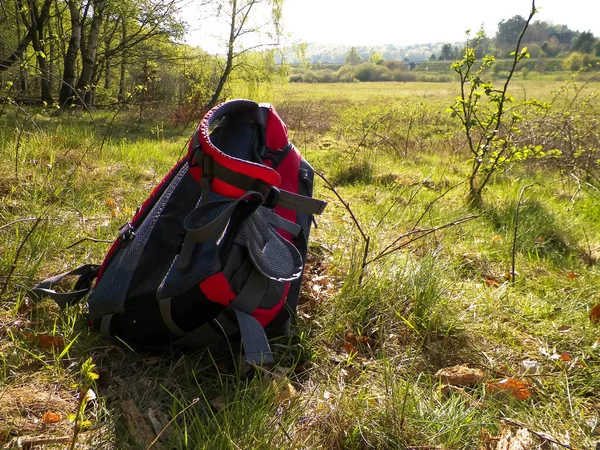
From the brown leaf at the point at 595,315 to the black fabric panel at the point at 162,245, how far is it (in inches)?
76.3

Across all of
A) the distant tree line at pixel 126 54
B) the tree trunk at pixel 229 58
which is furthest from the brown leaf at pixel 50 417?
the tree trunk at pixel 229 58

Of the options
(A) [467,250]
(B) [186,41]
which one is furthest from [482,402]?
(B) [186,41]

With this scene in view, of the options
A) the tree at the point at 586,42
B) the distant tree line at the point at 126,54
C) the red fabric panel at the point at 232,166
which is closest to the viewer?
the red fabric panel at the point at 232,166

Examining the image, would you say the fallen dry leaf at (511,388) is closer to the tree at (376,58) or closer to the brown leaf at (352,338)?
the brown leaf at (352,338)

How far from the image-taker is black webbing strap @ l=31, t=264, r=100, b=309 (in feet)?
4.99

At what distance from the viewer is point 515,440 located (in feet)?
3.88

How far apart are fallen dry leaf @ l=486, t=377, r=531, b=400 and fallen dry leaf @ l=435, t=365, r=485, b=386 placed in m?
0.05

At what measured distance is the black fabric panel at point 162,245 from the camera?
132 cm

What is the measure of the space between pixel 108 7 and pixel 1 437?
9.31 meters

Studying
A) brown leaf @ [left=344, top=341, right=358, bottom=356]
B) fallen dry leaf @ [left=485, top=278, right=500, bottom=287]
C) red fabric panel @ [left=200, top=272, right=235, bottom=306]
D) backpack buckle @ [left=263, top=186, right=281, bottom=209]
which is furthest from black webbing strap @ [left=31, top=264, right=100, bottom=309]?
fallen dry leaf @ [left=485, top=278, right=500, bottom=287]

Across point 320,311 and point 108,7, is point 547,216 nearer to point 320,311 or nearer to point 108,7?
point 320,311

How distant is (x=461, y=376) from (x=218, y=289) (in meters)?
0.97

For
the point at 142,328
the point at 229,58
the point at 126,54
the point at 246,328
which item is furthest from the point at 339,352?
the point at 229,58

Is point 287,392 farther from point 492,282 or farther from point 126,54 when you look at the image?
point 126,54
